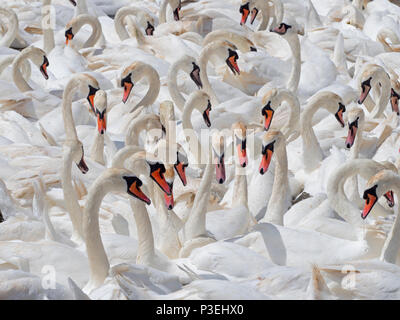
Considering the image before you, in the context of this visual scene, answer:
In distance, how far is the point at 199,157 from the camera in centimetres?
816

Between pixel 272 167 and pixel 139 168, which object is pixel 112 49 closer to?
pixel 272 167

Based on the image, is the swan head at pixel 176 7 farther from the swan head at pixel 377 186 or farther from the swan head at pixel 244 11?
the swan head at pixel 377 186

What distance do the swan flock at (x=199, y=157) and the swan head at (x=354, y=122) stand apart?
1 cm

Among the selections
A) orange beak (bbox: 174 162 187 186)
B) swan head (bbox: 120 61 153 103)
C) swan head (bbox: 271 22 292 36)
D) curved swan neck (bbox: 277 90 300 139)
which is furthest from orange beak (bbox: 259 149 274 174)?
swan head (bbox: 271 22 292 36)

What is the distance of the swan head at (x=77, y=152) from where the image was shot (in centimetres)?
688

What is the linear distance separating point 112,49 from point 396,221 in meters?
4.84

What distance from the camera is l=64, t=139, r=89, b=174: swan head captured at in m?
6.88

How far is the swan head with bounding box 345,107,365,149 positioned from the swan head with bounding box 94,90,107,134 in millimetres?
1748

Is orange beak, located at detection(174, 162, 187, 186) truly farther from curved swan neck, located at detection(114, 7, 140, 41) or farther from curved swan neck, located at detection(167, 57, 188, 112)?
curved swan neck, located at detection(114, 7, 140, 41)

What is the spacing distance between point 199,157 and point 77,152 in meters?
1.46

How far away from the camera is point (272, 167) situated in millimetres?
7539

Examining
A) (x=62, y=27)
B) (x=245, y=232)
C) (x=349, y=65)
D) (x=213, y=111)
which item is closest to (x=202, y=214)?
(x=245, y=232)

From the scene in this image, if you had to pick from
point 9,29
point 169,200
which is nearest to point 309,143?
point 169,200

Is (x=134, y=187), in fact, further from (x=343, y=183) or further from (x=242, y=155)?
(x=343, y=183)
